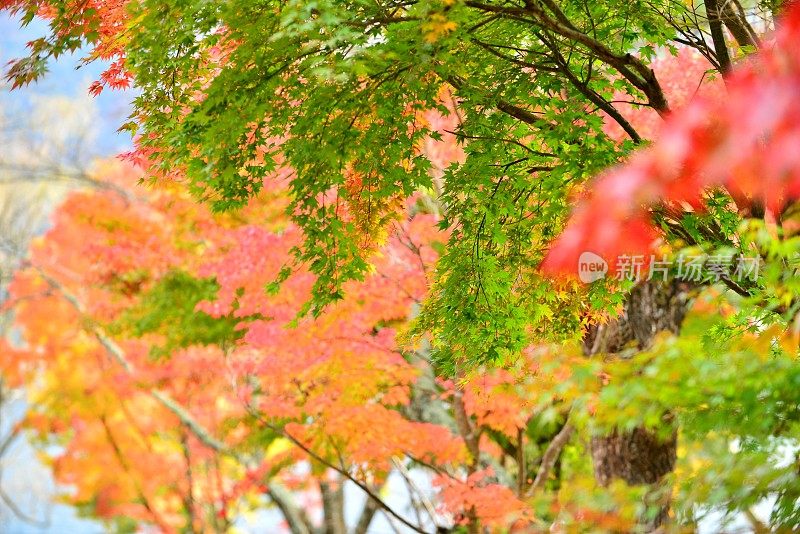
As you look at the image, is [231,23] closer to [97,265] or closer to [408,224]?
[408,224]

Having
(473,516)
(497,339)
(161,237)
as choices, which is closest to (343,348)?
(473,516)

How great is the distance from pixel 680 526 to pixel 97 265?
38.6 feet

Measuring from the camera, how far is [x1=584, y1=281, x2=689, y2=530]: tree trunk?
8.06 metres

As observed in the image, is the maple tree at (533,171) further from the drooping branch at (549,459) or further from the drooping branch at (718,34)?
the drooping branch at (549,459)

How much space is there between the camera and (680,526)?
279cm

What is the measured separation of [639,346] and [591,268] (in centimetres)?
319

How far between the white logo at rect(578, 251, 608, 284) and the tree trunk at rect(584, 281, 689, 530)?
8.31 feet

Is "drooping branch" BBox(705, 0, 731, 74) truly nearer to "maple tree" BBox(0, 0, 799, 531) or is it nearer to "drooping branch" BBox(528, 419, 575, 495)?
"maple tree" BBox(0, 0, 799, 531)

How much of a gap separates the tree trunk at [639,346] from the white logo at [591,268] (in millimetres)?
2534

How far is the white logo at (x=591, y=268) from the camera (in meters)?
5.29

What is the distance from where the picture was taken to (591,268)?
5391 millimetres

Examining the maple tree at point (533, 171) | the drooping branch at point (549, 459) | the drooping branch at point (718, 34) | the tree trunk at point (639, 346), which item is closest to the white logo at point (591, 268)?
the maple tree at point (533, 171)

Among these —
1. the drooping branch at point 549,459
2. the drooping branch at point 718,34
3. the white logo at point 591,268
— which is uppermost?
the drooping branch at point 718,34

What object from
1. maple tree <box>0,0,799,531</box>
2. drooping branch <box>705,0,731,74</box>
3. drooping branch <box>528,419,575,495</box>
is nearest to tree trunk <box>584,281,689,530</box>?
drooping branch <box>528,419,575,495</box>
